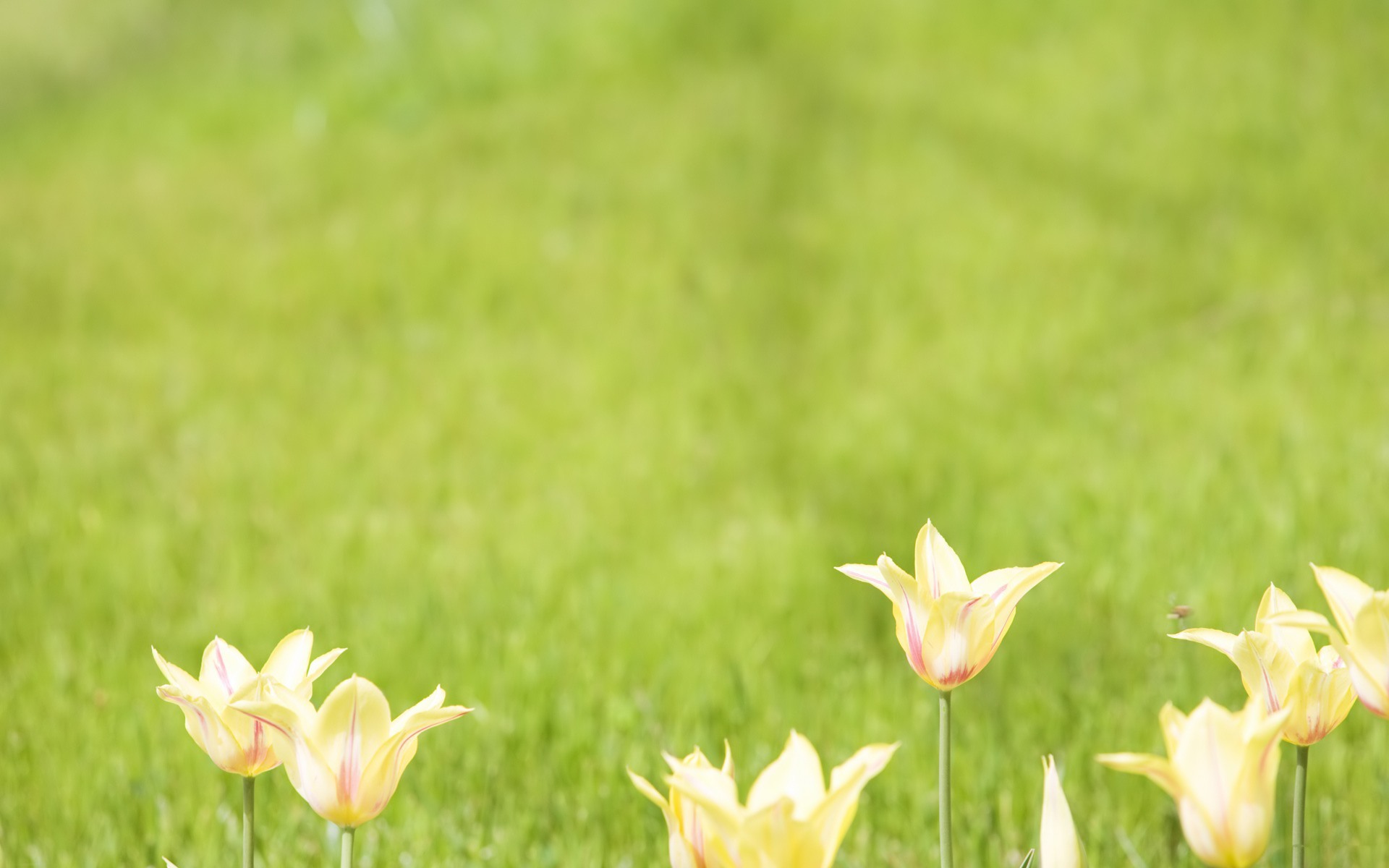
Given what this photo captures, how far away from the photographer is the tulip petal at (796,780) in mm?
860

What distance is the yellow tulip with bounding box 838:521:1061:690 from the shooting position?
931 mm

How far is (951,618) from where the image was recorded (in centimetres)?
93

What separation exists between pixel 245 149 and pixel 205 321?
209 centimetres

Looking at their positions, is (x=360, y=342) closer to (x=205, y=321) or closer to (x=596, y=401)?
(x=205, y=321)

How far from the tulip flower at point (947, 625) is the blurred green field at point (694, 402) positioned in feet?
1.99

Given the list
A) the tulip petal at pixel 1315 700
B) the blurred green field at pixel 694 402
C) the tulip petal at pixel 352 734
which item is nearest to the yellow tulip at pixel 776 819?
the tulip petal at pixel 352 734

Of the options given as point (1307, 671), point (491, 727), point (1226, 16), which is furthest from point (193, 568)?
point (1226, 16)

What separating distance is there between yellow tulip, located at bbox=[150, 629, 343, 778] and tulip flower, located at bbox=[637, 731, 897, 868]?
0.33 meters

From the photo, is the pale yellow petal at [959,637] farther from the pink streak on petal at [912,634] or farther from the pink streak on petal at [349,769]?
the pink streak on petal at [349,769]

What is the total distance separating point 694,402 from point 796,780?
236cm

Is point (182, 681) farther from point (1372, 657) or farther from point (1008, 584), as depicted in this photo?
point (1372, 657)

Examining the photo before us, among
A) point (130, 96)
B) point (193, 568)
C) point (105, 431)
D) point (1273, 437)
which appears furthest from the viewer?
point (130, 96)

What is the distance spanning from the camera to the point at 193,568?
2.49 metres

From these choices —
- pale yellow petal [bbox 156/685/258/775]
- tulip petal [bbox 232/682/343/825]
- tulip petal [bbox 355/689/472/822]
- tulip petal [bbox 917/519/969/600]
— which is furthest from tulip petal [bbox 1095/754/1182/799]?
pale yellow petal [bbox 156/685/258/775]
